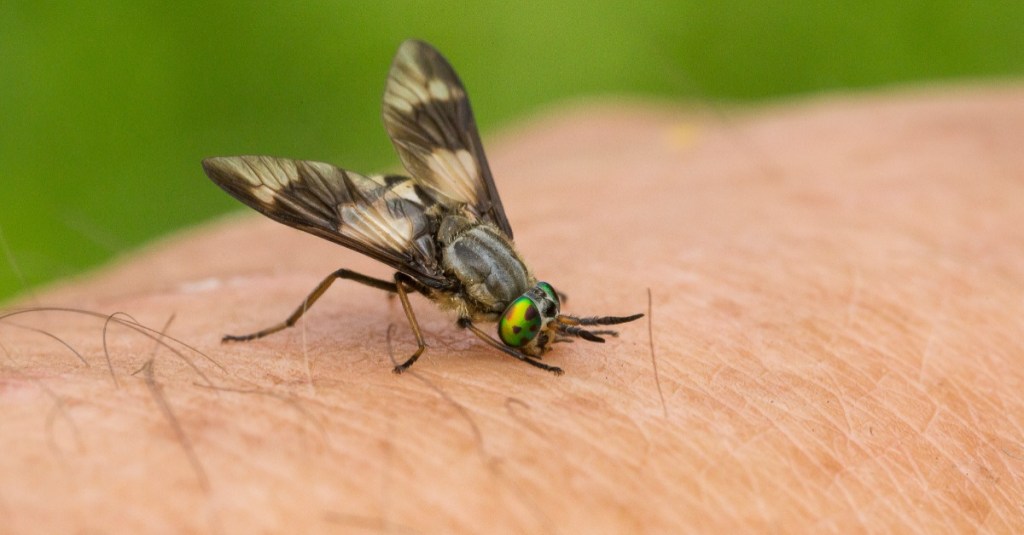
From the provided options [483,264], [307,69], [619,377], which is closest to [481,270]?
[483,264]

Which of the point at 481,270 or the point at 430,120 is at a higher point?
the point at 430,120

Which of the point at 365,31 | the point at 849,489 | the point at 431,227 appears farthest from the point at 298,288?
the point at 365,31

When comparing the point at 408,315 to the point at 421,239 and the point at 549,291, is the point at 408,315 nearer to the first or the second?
the point at 421,239

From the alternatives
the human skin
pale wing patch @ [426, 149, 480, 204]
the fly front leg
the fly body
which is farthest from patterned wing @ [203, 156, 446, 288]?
pale wing patch @ [426, 149, 480, 204]

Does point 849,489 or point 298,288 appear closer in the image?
point 849,489

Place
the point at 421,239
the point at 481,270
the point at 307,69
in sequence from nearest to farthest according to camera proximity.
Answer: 1. the point at 481,270
2. the point at 421,239
3. the point at 307,69

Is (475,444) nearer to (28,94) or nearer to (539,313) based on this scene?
(539,313)

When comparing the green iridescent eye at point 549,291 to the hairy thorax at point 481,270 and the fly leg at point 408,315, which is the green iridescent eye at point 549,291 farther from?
the fly leg at point 408,315
